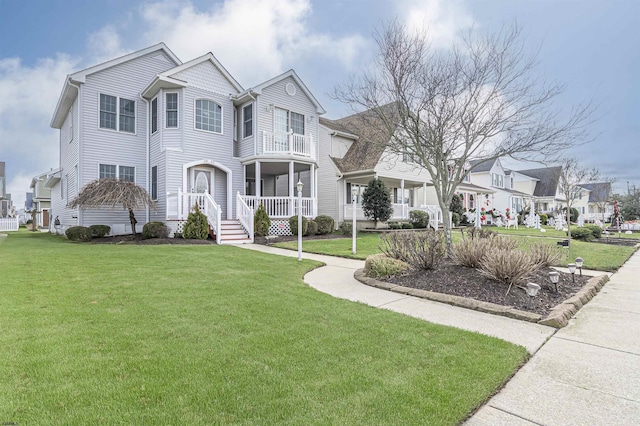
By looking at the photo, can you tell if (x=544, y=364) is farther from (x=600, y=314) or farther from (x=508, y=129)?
(x=508, y=129)

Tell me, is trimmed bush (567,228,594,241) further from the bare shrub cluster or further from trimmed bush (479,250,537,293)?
trimmed bush (479,250,537,293)

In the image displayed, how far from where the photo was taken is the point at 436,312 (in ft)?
15.9

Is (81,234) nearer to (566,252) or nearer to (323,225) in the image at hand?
(323,225)

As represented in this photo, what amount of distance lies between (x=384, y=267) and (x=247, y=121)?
41.6 ft

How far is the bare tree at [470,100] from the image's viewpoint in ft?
23.7

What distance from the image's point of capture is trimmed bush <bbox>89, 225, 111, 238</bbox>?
1391 cm

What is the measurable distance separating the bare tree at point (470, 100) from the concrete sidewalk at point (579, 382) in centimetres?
352

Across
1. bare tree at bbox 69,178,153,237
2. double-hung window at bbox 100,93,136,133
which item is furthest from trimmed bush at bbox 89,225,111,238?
double-hung window at bbox 100,93,136,133

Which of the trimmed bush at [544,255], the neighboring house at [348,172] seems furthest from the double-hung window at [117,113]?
the trimmed bush at [544,255]

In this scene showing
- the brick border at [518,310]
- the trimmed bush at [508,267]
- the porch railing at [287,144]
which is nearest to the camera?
the brick border at [518,310]

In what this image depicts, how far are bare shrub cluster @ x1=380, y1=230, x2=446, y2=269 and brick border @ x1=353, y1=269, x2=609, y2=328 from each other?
973mm

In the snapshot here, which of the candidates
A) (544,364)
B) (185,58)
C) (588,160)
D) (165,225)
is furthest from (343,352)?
(588,160)

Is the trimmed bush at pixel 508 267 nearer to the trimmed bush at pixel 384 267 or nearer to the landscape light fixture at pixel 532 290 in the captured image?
the landscape light fixture at pixel 532 290

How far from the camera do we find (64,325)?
3.77 metres
